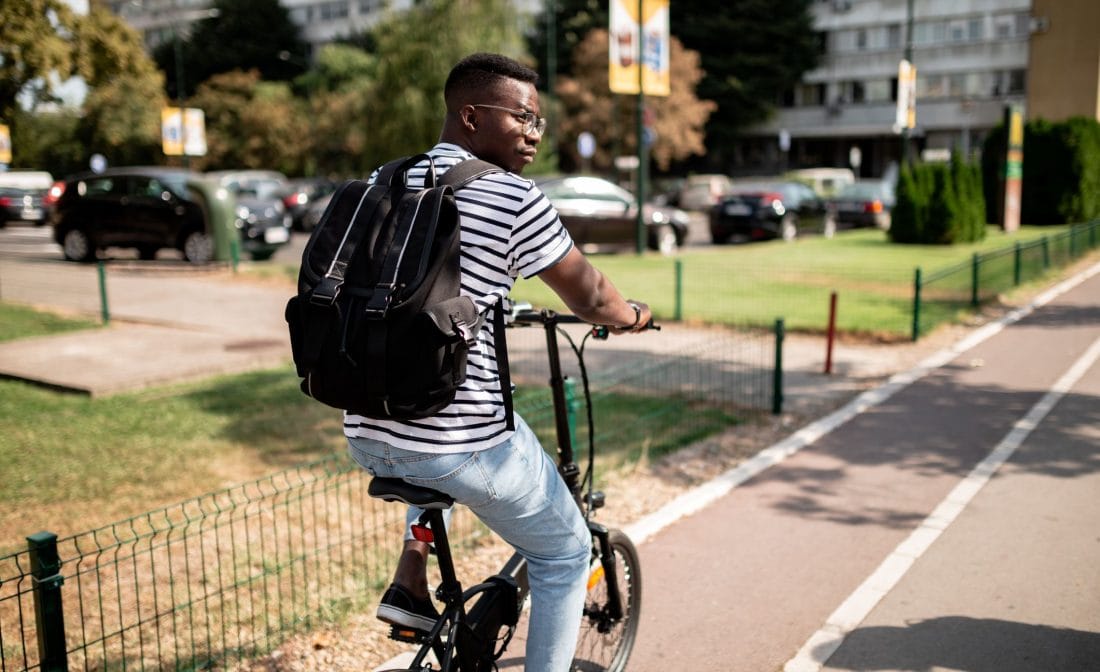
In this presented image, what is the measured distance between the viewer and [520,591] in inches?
121

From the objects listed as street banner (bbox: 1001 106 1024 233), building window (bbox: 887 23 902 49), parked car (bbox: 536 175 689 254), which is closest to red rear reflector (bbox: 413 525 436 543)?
parked car (bbox: 536 175 689 254)

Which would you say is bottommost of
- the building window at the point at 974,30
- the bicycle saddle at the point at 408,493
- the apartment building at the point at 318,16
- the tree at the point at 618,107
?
the bicycle saddle at the point at 408,493

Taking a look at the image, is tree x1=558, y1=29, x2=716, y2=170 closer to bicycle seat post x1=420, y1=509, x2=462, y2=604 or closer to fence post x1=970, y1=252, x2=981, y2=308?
fence post x1=970, y1=252, x2=981, y2=308

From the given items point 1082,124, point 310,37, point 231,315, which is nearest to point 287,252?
point 231,315

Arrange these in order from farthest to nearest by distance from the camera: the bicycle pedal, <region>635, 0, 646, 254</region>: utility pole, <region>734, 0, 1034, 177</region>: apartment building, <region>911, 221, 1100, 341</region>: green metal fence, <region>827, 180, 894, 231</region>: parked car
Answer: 1. <region>734, 0, 1034, 177</region>: apartment building
2. <region>827, 180, 894, 231</region>: parked car
3. <region>635, 0, 646, 254</region>: utility pole
4. <region>911, 221, 1100, 341</region>: green metal fence
5. the bicycle pedal

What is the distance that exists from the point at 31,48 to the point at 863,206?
74.2 feet

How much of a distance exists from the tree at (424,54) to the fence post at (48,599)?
3269cm

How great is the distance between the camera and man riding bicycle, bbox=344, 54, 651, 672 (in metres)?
2.44

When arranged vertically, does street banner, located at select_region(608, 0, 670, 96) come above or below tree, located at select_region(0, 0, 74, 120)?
above

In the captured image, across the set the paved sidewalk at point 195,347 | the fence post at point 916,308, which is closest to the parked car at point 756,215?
the paved sidewalk at point 195,347

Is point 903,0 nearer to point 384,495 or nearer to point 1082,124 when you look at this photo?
point 1082,124

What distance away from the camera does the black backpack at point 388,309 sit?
89.1 inches

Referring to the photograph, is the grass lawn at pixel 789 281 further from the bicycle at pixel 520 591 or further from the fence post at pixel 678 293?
the bicycle at pixel 520 591

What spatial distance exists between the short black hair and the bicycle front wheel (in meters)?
1.61
